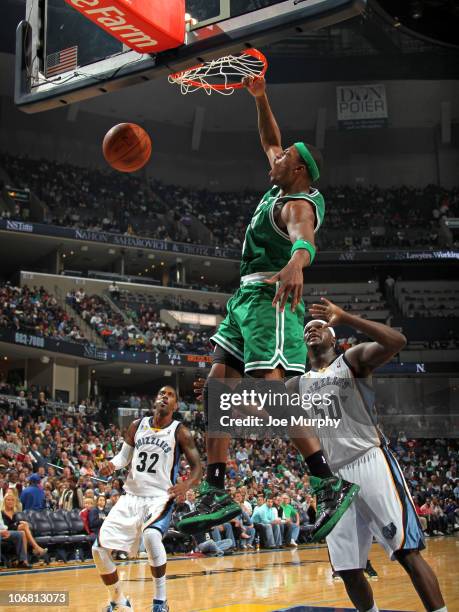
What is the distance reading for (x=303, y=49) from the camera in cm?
3428

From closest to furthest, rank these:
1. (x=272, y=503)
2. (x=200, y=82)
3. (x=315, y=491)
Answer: (x=315, y=491) → (x=200, y=82) → (x=272, y=503)

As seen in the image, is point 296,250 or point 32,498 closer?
point 296,250

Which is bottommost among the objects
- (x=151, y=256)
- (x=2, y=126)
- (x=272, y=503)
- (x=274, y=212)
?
(x=272, y=503)

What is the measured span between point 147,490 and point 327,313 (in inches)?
153

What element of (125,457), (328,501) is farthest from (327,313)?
(125,457)

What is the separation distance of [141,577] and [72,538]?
2045 mm

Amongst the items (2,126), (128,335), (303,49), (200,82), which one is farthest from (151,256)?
(200,82)

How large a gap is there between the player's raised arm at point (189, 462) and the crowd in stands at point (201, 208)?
23.8m

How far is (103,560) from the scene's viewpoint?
670 cm

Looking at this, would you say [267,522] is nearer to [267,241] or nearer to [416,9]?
[267,241]

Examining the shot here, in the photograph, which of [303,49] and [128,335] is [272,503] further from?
[303,49]

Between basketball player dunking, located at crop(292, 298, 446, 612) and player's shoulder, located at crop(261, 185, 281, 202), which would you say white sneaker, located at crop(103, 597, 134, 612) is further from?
player's shoulder, located at crop(261, 185, 281, 202)

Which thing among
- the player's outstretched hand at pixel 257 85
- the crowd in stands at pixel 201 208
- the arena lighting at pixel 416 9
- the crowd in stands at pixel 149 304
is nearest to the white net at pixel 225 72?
the player's outstretched hand at pixel 257 85

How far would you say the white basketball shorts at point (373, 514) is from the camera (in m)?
4.87
